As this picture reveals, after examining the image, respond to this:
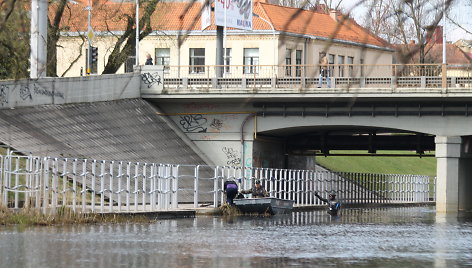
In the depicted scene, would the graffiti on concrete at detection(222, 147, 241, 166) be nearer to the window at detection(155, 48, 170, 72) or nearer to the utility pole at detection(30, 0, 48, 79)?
the utility pole at detection(30, 0, 48, 79)

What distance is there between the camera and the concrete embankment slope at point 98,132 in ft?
126

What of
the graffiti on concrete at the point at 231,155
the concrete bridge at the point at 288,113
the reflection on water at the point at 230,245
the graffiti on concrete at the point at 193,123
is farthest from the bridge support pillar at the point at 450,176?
the reflection on water at the point at 230,245

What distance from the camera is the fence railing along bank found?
2777 centimetres

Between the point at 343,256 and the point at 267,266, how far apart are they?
9.88 feet

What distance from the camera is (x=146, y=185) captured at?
45.1 m

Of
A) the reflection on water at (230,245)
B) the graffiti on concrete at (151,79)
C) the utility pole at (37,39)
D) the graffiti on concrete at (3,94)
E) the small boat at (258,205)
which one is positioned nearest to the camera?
the utility pole at (37,39)

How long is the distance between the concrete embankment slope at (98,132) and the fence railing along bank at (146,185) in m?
0.69

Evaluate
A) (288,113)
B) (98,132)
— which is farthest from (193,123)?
(98,132)

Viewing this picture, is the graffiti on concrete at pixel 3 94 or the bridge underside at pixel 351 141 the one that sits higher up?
the graffiti on concrete at pixel 3 94

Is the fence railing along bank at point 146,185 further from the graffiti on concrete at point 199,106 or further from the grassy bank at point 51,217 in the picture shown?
the graffiti on concrete at point 199,106

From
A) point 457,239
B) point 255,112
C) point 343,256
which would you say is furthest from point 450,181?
point 343,256

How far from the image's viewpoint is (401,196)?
6981cm

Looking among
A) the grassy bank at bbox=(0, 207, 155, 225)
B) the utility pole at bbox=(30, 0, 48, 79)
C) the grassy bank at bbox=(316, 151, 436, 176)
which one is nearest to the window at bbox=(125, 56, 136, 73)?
the grassy bank at bbox=(316, 151, 436, 176)

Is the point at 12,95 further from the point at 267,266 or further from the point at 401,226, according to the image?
the point at 267,266
